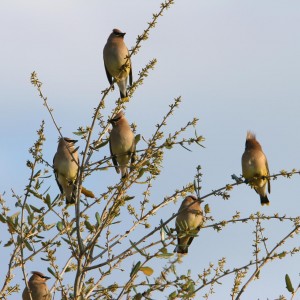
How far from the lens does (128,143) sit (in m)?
6.54

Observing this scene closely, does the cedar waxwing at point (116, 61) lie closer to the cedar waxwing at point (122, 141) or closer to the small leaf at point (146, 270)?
the cedar waxwing at point (122, 141)

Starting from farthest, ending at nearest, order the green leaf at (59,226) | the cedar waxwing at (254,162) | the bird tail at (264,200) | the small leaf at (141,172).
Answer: the bird tail at (264,200)
the cedar waxwing at (254,162)
the green leaf at (59,226)
the small leaf at (141,172)

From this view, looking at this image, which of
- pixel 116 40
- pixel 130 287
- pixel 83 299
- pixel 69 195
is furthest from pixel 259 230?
pixel 116 40

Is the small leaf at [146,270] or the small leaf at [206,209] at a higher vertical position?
the small leaf at [206,209]

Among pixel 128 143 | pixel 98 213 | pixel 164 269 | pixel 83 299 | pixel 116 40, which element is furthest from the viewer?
pixel 116 40

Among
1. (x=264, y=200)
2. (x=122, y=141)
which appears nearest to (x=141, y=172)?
(x=122, y=141)

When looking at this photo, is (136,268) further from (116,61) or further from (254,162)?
(116,61)

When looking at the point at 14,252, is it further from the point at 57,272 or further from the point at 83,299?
the point at 83,299

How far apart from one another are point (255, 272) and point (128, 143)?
257 centimetres

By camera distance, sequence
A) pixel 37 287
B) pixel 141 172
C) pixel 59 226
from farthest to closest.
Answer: pixel 37 287 → pixel 59 226 → pixel 141 172

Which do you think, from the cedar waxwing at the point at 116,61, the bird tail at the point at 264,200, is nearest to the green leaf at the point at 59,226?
the cedar waxwing at the point at 116,61

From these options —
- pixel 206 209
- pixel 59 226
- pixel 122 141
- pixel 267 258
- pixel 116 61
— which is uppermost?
pixel 116 61

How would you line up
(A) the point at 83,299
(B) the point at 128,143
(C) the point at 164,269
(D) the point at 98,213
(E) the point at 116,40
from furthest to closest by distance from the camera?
(E) the point at 116,40 → (B) the point at 128,143 → (D) the point at 98,213 → (C) the point at 164,269 → (A) the point at 83,299

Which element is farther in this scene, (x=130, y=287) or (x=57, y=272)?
(x=57, y=272)
